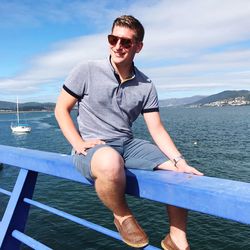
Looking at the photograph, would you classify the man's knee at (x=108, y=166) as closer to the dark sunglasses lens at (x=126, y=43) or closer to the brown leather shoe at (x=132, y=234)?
the brown leather shoe at (x=132, y=234)

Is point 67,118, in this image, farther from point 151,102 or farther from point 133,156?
point 151,102

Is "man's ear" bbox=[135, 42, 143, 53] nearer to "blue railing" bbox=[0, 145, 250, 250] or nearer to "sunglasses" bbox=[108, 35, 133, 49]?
"sunglasses" bbox=[108, 35, 133, 49]

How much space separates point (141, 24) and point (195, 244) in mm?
22414

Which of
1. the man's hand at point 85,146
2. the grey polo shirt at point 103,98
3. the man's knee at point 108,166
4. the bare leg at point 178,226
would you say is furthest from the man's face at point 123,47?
the bare leg at point 178,226

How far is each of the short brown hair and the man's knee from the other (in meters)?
1.30

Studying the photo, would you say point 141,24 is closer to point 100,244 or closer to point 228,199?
point 228,199

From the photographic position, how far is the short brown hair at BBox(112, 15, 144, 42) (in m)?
3.17

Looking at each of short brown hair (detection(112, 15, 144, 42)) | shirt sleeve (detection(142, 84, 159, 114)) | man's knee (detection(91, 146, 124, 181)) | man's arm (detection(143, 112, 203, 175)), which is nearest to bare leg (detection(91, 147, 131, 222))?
man's knee (detection(91, 146, 124, 181))

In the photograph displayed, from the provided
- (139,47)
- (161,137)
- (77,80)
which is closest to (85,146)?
(77,80)

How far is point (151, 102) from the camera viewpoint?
3467 millimetres

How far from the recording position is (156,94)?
3.54 metres

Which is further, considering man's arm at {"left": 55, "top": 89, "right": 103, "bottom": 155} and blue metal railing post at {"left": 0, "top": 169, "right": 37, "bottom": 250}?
blue metal railing post at {"left": 0, "top": 169, "right": 37, "bottom": 250}

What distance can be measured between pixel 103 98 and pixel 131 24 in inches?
28.6

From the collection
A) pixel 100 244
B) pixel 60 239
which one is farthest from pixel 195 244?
pixel 60 239
